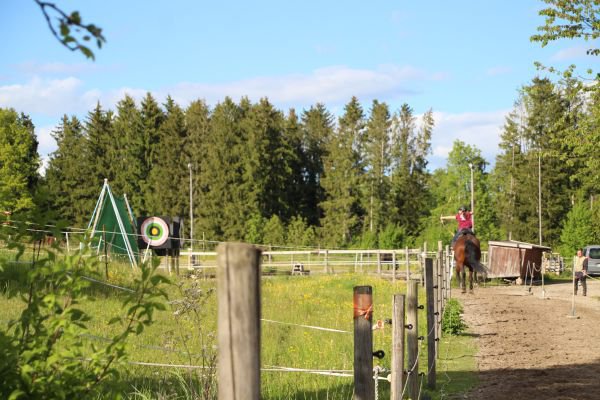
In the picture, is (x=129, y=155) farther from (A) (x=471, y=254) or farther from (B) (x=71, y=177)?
(A) (x=471, y=254)

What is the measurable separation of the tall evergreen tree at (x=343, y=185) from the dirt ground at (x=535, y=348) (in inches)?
1718

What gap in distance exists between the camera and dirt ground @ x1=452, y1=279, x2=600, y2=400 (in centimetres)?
1063

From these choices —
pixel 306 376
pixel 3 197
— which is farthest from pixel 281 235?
pixel 3 197

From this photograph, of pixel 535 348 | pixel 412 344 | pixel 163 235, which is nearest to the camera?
pixel 412 344

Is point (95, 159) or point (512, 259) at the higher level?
point (95, 159)

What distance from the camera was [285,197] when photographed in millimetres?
77438

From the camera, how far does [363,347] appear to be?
5.74 meters

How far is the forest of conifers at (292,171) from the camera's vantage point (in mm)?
68875

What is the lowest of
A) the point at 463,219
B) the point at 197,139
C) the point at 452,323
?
the point at 452,323

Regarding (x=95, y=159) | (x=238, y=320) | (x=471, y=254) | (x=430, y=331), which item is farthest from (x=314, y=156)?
(x=238, y=320)

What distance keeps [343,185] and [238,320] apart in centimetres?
6876

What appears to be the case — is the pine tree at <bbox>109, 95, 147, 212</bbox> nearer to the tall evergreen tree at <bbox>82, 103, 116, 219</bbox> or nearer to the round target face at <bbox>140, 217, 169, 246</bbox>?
the tall evergreen tree at <bbox>82, 103, 116, 219</bbox>

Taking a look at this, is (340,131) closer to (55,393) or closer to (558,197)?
(558,197)

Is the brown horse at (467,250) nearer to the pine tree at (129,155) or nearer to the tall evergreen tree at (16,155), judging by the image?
the tall evergreen tree at (16,155)
